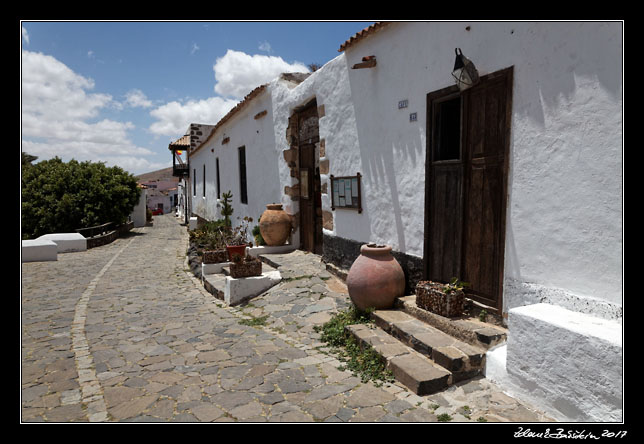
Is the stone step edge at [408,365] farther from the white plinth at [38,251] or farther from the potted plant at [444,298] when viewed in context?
the white plinth at [38,251]

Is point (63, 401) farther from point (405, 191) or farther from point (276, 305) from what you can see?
point (405, 191)

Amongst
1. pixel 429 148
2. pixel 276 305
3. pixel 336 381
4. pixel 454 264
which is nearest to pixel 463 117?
pixel 429 148

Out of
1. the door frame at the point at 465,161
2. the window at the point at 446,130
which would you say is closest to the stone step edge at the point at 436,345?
the door frame at the point at 465,161

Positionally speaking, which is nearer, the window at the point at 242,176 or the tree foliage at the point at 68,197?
the window at the point at 242,176

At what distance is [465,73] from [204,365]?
3.73 metres

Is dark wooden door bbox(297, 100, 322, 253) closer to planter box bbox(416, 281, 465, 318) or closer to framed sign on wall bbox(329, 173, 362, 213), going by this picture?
framed sign on wall bbox(329, 173, 362, 213)

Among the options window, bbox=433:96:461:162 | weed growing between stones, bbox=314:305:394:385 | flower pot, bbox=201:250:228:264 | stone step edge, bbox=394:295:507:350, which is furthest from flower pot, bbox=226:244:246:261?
window, bbox=433:96:461:162

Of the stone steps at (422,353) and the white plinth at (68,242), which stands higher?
the white plinth at (68,242)

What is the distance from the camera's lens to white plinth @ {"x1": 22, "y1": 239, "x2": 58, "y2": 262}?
10.7 metres

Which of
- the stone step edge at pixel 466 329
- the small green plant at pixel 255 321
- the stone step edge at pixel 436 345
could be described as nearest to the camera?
the stone step edge at pixel 436 345

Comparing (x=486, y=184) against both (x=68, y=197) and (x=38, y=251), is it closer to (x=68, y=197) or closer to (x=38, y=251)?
(x=38, y=251)

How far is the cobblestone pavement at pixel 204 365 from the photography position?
2.97m

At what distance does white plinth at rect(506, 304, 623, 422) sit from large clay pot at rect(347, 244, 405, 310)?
158 cm

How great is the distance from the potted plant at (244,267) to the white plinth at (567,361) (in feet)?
13.7
